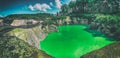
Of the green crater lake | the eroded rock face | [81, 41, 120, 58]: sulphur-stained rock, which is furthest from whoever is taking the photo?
the eroded rock face

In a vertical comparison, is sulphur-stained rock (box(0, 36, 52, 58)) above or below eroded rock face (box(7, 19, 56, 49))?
below

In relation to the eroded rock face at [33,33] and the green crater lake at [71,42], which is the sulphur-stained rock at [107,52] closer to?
the green crater lake at [71,42]

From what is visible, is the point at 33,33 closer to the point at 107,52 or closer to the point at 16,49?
the point at 16,49

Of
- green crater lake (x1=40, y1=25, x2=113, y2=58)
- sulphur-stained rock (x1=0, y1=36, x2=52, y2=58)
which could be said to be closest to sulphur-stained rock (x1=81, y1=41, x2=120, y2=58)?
green crater lake (x1=40, y1=25, x2=113, y2=58)

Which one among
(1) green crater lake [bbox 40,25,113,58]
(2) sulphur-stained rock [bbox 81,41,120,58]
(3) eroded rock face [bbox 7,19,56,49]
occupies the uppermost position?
(3) eroded rock face [bbox 7,19,56,49]

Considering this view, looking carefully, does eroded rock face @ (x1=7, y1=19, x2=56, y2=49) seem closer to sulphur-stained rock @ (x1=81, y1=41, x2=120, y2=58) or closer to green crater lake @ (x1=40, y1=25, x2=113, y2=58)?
green crater lake @ (x1=40, y1=25, x2=113, y2=58)

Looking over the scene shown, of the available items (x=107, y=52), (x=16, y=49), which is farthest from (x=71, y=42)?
(x=16, y=49)
